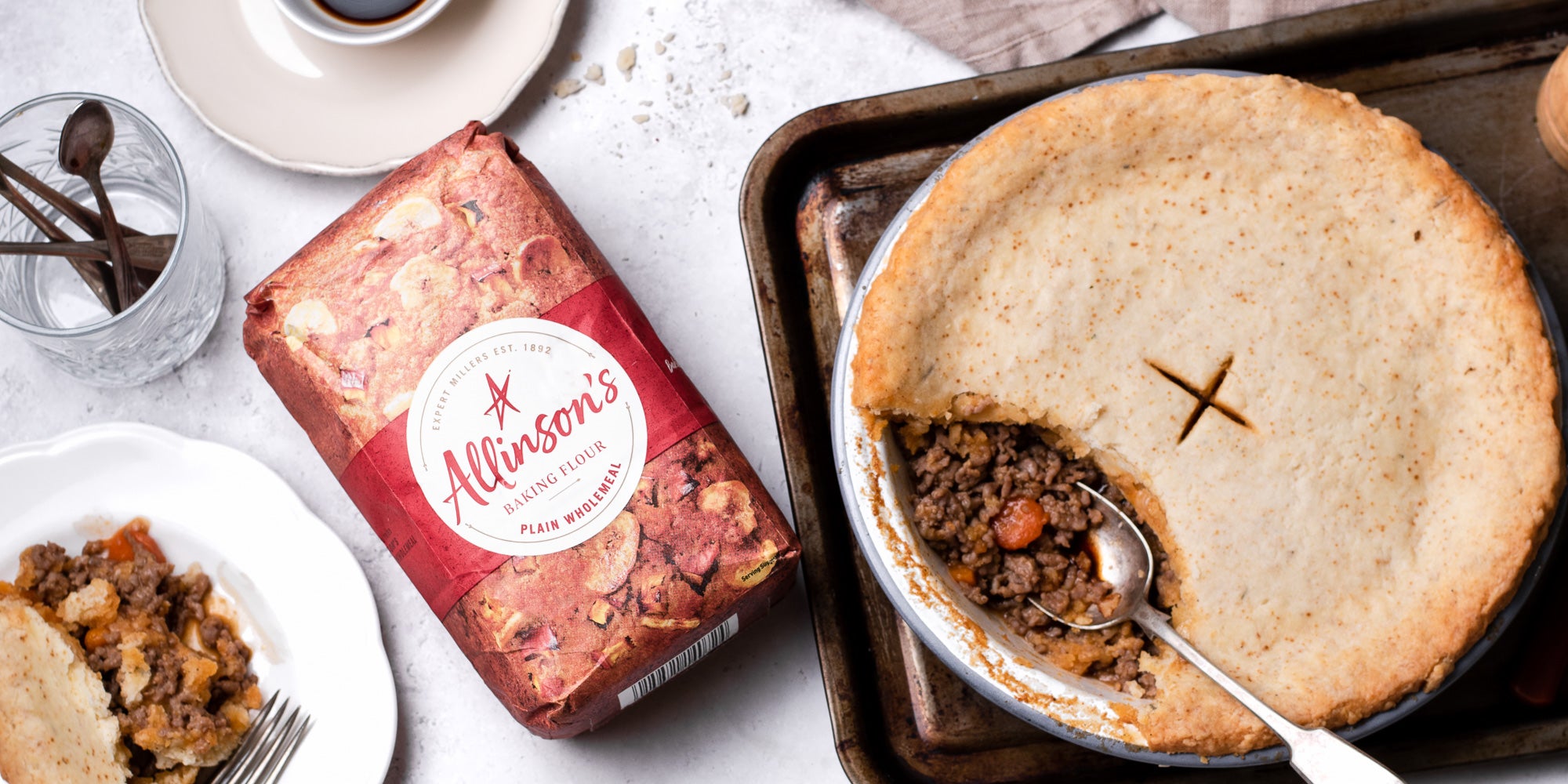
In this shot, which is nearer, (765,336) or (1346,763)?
(1346,763)

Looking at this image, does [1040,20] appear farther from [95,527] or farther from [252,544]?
[95,527]

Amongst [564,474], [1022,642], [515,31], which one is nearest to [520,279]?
[564,474]

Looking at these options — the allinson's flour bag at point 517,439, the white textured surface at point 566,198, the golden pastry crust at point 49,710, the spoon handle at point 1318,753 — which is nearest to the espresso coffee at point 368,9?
the white textured surface at point 566,198

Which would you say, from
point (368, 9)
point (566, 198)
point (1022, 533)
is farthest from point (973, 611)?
point (368, 9)

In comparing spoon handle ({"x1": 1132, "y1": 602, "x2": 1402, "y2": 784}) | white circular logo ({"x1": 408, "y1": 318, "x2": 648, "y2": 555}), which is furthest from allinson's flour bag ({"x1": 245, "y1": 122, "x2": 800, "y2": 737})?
spoon handle ({"x1": 1132, "y1": 602, "x2": 1402, "y2": 784})

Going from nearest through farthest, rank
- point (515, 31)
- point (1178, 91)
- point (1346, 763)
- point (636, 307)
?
point (1346, 763), point (1178, 91), point (636, 307), point (515, 31)

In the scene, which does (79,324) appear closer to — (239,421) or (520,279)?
(239,421)
